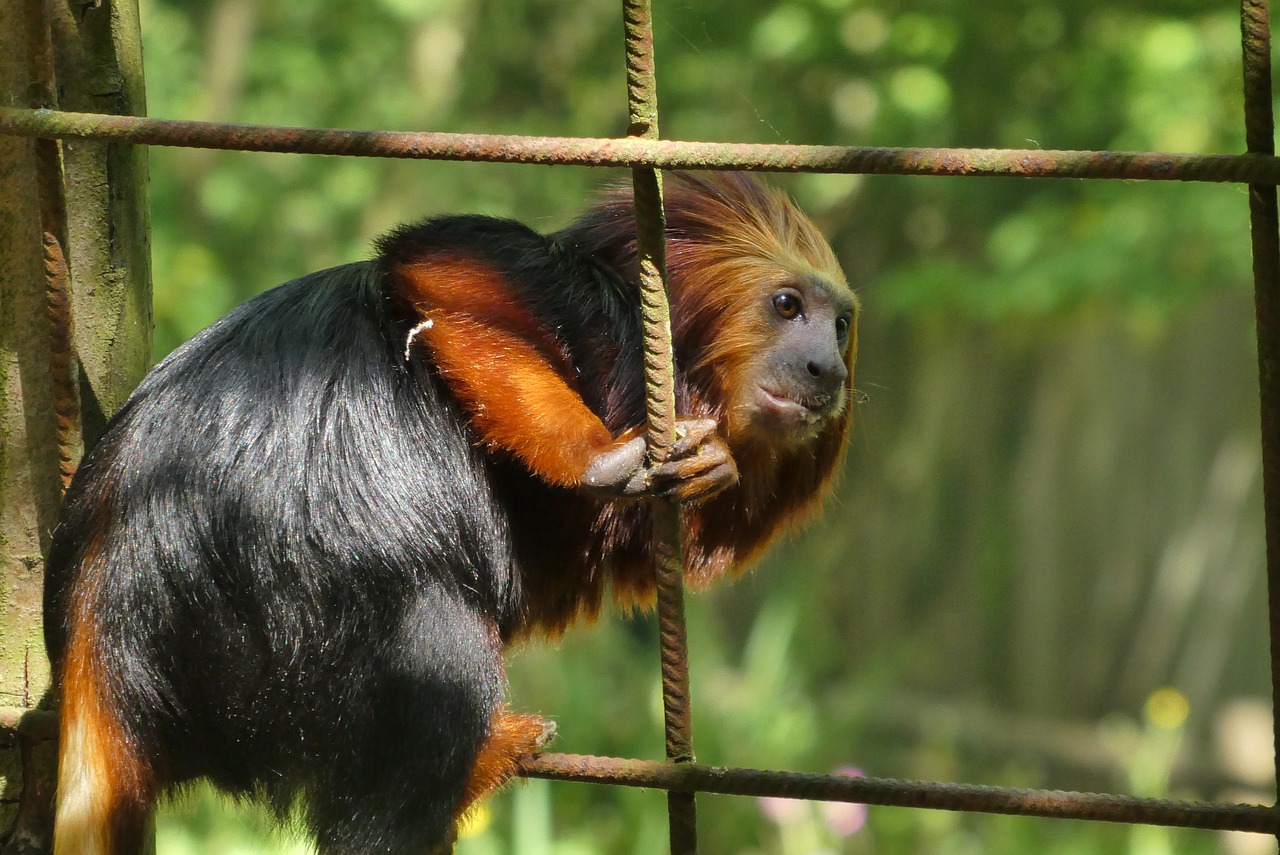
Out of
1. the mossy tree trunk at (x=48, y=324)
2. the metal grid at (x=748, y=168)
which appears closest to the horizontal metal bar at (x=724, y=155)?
the metal grid at (x=748, y=168)

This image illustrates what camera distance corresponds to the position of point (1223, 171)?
1818 millimetres

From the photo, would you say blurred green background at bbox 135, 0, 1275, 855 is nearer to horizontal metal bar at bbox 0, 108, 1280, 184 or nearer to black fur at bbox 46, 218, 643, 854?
black fur at bbox 46, 218, 643, 854

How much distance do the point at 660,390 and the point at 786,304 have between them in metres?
0.88

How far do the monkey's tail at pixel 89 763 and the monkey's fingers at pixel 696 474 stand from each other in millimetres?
971

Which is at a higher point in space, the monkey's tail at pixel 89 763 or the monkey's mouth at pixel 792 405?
the monkey's mouth at pixel 792 405

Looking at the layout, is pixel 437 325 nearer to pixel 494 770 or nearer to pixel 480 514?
pixel 480 514

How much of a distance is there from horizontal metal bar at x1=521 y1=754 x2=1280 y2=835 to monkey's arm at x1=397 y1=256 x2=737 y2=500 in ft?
1.44

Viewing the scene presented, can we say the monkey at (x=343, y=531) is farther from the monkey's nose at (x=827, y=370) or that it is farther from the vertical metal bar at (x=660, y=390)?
the monkey's nose at (x=827, y=370)

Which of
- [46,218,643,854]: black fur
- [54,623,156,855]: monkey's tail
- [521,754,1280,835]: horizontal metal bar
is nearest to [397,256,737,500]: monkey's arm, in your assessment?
[46,218,643,854]: black fur

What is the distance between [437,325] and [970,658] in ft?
25.0

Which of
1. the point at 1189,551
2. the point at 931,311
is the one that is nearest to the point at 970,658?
the point at 1189,551

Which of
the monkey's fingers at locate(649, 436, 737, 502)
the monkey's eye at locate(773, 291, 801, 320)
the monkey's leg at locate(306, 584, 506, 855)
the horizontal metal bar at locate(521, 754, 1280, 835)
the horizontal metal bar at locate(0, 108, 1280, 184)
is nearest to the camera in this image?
the horizontal metal bar at locate(0, 108, 1280, 184)

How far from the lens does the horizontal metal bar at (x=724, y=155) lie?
1.82 meters

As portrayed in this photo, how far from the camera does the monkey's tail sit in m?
2.15
